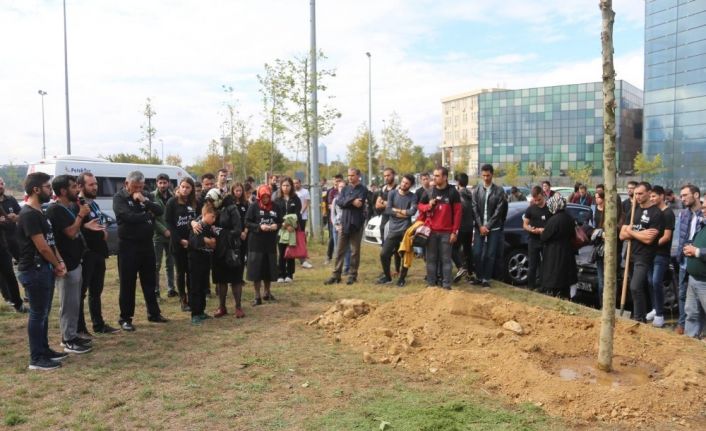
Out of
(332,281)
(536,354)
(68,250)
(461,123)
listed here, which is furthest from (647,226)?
→ (461,123)

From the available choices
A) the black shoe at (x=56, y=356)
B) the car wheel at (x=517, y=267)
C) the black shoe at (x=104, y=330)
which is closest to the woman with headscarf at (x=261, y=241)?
the black shoe at (x=104, y=330)

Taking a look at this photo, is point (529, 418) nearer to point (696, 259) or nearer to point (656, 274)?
point (696, 259)

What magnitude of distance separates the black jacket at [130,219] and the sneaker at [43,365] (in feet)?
6.22

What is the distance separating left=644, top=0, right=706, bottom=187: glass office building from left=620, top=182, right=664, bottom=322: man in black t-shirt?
4741 centimetres

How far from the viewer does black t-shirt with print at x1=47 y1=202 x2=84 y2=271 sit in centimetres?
599

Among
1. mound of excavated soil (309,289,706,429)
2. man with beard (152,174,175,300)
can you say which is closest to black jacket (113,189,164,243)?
man with beard (152,174,175,300)

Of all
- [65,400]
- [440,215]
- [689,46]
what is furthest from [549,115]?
[65,400]

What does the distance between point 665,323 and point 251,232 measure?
6282mm

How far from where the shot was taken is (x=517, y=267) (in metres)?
10.7

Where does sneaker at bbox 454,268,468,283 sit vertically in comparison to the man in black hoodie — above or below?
below

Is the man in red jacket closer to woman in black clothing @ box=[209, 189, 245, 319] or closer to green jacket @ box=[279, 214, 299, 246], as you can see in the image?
green jacket @ box=[279, 214, 299, 246]

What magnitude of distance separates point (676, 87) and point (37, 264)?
5524 cm

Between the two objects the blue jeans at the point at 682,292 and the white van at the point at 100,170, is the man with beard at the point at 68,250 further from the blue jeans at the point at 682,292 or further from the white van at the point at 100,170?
the white van at the point at 100,170

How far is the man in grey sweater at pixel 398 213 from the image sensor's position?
9.88 meters
